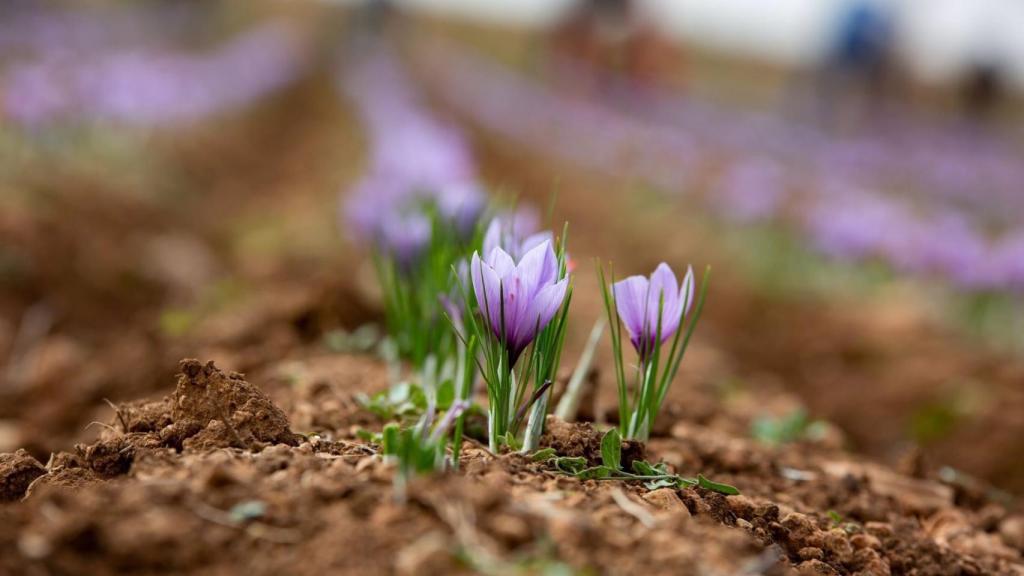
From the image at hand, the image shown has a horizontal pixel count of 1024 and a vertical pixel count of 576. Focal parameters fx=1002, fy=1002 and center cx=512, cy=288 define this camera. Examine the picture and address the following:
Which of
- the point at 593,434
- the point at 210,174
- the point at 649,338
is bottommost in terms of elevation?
the point at 210,174

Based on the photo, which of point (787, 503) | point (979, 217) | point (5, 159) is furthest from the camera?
point (979, 217)

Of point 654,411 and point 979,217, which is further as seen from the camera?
point 979,217

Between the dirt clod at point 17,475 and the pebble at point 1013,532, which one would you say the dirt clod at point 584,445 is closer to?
the dirt clod at point 17,475

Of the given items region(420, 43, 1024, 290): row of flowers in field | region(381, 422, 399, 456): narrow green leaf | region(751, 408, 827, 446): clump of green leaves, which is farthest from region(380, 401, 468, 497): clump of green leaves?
region(420, 43, 1024, 290): row of flowers in field

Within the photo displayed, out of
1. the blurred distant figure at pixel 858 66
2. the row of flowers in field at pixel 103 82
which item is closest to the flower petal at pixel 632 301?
the row of flowers in field at pixel 103 82

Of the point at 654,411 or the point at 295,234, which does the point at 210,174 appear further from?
the point at 654,411

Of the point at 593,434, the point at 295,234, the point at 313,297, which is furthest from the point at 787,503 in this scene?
the point at 295,234

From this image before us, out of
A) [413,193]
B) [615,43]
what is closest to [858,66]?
[615,43]

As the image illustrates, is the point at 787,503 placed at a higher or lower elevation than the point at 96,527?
lower

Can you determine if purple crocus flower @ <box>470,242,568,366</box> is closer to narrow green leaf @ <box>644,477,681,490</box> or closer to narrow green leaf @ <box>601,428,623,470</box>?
narrow green leaf @ <box>601,428,623,470</box>
